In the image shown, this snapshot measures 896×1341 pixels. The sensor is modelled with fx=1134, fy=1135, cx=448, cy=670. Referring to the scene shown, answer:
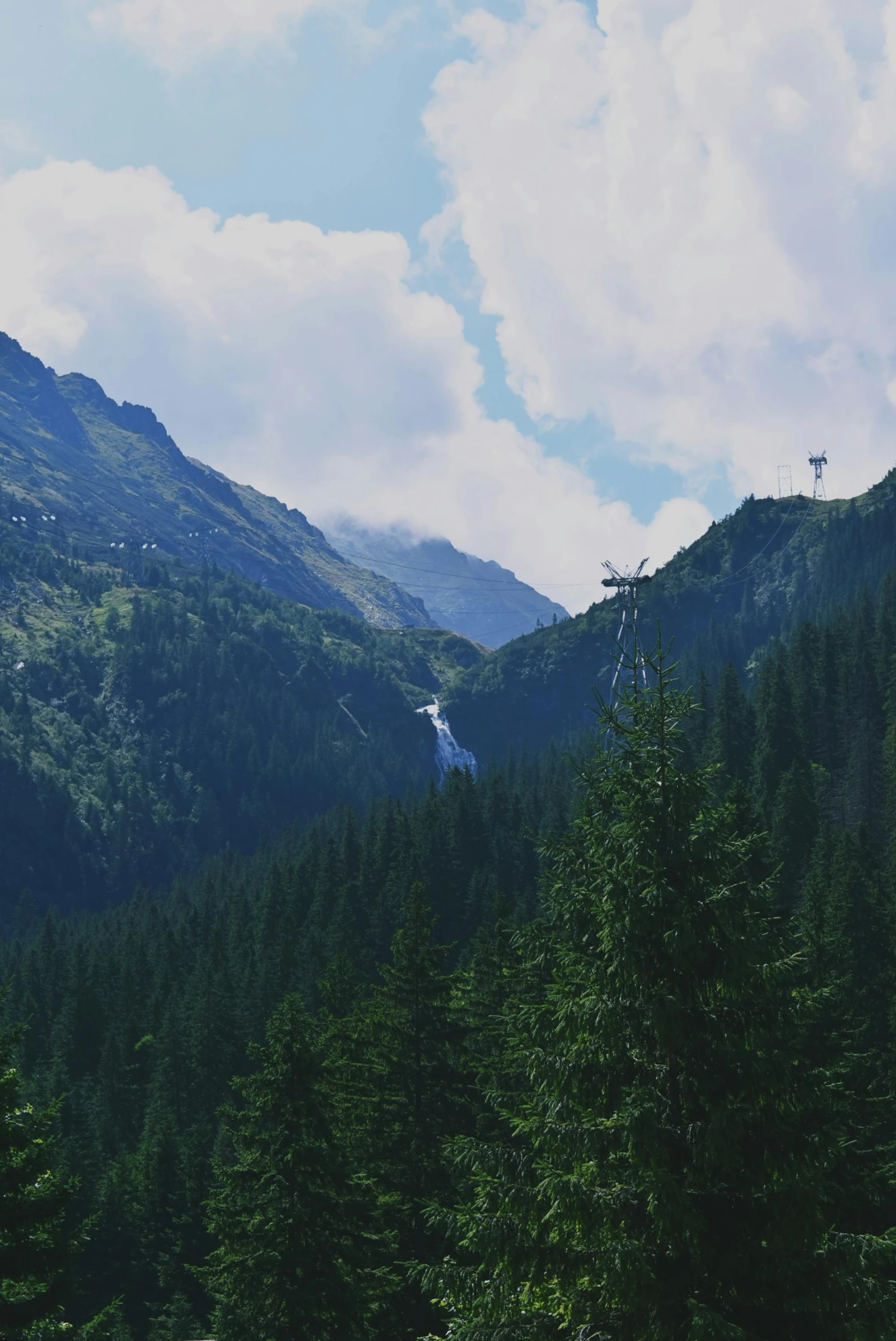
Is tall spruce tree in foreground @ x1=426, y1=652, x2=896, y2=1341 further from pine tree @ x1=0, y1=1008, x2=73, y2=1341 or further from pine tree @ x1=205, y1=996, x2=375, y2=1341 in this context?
pine tree @ x1=205, y1=996, x2=375, y2=1341

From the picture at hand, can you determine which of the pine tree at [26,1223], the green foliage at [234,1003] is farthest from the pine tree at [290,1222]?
the pine tree at [26,1223]

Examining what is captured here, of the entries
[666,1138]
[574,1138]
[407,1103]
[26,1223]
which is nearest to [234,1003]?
[407,1103]

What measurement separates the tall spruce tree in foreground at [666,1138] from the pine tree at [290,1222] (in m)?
10.5

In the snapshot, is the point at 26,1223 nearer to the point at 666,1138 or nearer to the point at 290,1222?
the point at 290,1222

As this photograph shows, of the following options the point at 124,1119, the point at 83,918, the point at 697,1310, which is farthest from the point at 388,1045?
the point at 83,918

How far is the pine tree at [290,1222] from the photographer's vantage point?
87.1 ft

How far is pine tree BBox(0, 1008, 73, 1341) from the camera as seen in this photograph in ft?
68.0

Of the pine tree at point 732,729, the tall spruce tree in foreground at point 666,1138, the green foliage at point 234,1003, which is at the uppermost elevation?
the pine tree at point 732,729

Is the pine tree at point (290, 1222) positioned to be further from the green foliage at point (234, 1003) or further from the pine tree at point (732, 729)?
the pine tree at point (732, 729)

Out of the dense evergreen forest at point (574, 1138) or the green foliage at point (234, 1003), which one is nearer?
the dense evergreen forest at point (574, 1138)

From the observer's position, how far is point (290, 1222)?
26703 mm

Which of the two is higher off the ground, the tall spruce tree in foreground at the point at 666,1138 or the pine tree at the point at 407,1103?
the tall spruce tree in foreground at the point at 666,1138

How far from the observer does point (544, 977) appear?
36.9m

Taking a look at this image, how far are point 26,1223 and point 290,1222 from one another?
7.18 metres
